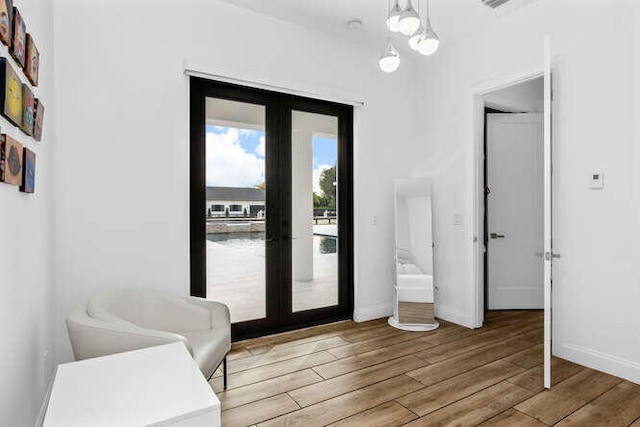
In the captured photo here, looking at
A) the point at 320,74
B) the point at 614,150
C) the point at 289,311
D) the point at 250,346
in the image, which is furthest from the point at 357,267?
the point at 614,150

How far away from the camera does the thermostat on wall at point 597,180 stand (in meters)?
2.69

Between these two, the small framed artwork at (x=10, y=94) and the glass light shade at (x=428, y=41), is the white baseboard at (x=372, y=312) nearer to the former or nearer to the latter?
the glass light shade at (x=428, y=41)

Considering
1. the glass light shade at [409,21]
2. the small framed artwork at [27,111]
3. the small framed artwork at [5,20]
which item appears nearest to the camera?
the small framed artwork at [5,20]

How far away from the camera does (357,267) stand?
386cm

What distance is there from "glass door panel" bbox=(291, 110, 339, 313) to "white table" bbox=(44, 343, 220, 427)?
2160 mm

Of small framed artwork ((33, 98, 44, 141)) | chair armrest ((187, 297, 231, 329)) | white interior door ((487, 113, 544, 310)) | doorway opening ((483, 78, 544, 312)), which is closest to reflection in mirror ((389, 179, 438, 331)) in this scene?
doorway opening ((483, 78, 544, 312))

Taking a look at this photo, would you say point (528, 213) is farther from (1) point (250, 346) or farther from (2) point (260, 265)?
(1) point (250, 346)

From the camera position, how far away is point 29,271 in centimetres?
172

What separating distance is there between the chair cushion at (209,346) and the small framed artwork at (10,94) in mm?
1391

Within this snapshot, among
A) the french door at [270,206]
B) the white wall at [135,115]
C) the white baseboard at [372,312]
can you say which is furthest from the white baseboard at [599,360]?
the white wall at [135,115]

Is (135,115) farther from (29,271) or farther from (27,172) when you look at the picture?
(29,271)

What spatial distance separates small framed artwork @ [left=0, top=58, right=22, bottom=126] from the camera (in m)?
1.24

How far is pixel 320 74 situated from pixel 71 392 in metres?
3.20

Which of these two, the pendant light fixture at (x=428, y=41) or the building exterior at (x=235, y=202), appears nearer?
the pendant light fixture at (x=428, y=41)
